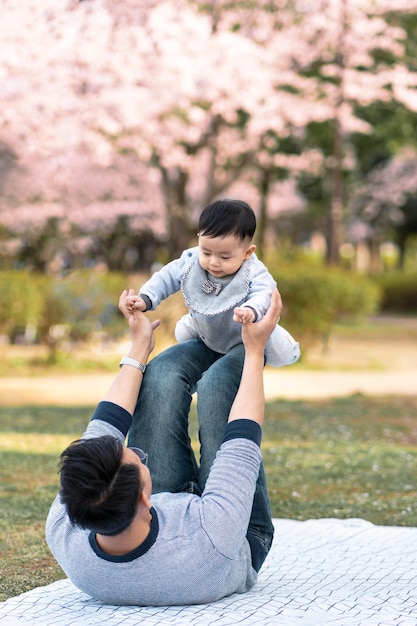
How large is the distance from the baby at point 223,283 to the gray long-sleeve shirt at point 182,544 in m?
0.52

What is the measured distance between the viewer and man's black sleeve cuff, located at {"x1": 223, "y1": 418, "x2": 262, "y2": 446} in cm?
288

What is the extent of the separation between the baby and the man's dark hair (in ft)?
2.77

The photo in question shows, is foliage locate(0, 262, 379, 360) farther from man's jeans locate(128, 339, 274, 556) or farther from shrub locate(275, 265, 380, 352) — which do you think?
man's jeans locate(128, 339, 274, 556)

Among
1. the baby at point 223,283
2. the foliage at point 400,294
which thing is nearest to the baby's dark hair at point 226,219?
the baby at point 223,283

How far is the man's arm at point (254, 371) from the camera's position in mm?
2934

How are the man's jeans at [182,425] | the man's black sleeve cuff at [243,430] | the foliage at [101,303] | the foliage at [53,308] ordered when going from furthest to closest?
1. the foliage at [101,303]
2. the foliage at [53,308]
3. the man's jeans at [182,425]
4. the man's black sleeve cuff at [243,430]

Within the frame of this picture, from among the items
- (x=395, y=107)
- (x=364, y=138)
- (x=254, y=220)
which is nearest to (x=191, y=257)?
(x=254, y=220)

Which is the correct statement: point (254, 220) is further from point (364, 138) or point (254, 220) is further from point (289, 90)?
point (364, 138)

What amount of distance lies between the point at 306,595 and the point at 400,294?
1037 inches

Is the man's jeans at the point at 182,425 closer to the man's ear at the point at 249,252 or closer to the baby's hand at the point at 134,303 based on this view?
the baby's hand at the point at 134,303

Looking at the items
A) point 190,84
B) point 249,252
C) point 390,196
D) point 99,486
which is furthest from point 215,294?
point 390,196

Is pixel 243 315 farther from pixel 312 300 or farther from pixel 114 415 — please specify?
pixel 312 300

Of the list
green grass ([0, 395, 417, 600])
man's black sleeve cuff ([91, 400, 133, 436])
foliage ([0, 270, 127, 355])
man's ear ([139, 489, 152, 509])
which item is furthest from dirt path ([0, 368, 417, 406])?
man's ear ([139, 489, 152, 509])

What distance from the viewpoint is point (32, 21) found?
1241 cm
